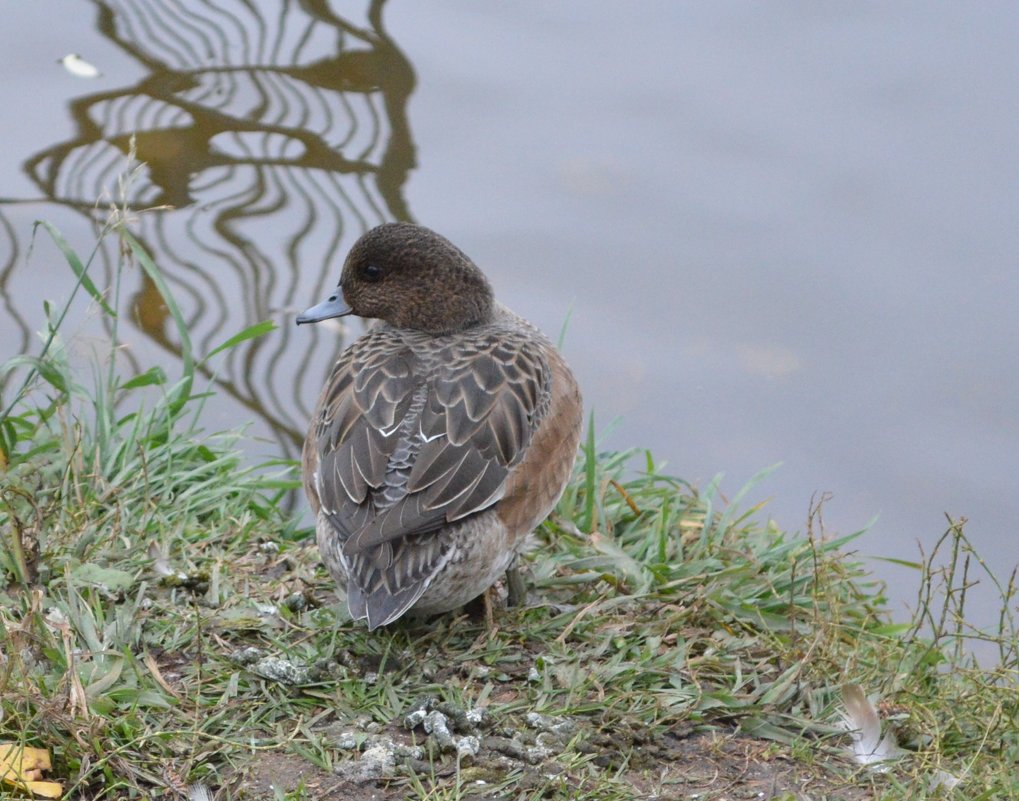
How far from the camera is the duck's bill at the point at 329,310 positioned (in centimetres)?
478

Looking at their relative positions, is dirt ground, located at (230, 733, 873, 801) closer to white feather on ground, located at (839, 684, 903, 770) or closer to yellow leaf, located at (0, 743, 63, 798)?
white feather on ground, located at (839, 684, 903, 770)

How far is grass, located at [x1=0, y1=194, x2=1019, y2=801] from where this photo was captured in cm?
335

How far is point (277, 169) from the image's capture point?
279 inches

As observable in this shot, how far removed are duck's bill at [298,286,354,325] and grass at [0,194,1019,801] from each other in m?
0.33

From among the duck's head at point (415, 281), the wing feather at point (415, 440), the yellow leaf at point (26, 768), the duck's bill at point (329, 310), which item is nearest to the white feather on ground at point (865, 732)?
the wing feather at point (415, 440)

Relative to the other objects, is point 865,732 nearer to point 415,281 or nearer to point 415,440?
point 415,440

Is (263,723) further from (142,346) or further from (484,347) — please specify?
(142,346)

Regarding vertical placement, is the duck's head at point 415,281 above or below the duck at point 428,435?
above

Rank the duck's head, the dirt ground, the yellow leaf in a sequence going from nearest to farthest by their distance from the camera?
the yellow leaf
the dirt ground
the duck's head

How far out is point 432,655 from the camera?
3.90m

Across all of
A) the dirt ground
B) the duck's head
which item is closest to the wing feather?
the duck's head

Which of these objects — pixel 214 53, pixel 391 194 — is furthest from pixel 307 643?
pixel 214 53

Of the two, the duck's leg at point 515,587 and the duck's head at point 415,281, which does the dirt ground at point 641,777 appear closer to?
the duck's leg at point 515,587

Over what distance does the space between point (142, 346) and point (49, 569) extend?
228cm
